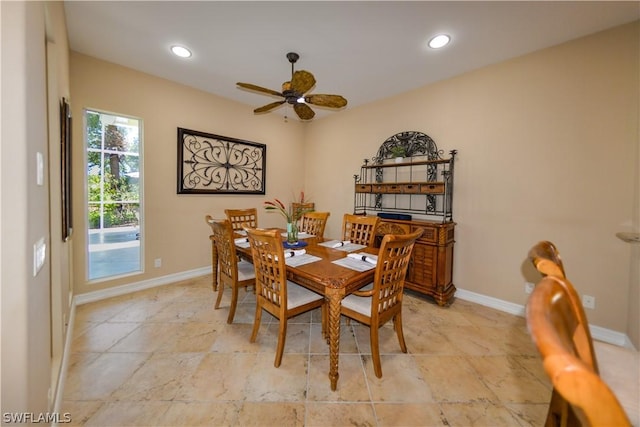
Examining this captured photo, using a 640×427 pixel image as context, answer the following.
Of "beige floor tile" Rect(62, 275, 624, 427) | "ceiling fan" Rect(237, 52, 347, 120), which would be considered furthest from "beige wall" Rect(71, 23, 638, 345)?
"ceiling fan" Rect(237, 52, 347, 120)

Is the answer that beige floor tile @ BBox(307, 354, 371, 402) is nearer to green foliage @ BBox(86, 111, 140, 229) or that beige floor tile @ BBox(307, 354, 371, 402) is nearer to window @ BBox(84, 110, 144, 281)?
window @ BBox(84, 110, 144, 281)

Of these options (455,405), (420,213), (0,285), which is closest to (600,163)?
(420,213)

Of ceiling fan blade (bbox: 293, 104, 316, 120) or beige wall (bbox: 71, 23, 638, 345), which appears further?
ceiling fan blade (bbox: 293, 104, 316, 120)

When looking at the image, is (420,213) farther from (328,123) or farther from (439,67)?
(328,123)

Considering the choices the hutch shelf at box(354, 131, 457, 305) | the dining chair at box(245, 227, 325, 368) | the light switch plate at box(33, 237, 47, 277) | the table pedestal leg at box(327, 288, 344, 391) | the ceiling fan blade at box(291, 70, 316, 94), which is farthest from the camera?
the hutch shelf at box(354, 131, 457, 305)

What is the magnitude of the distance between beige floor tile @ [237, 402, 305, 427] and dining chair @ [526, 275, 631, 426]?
1352 millimetres

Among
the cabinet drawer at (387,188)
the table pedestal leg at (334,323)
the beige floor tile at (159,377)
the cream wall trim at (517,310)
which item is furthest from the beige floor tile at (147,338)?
the cream wall trim at (517,310)

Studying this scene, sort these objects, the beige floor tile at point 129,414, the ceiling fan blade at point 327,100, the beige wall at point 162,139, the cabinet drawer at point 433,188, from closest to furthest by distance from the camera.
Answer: the beige floor tile at point 129,414, the ceiling fan blade at point 327,100, the beige wall at point 162,139, the cabinet drawer at point 433,188

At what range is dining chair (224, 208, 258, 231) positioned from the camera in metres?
3.40

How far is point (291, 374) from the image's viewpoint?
1769 mm

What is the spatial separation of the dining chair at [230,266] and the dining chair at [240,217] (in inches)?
35.5

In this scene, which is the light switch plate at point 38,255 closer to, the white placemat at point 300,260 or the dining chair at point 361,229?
the white placemat at point 300,260

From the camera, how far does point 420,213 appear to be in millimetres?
3412

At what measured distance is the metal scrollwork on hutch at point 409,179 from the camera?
10.2 feet
